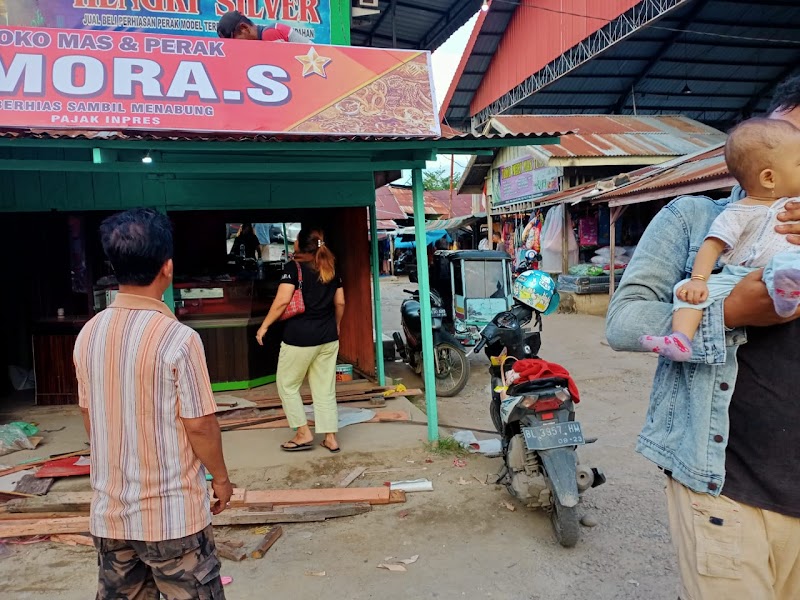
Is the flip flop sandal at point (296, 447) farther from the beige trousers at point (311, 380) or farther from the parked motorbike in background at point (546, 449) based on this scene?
the parked motorbike in background at point (546, 449)

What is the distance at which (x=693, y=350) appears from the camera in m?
1.36

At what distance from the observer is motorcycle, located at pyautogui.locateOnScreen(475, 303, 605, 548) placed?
3303 mm

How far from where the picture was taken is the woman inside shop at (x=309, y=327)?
15.2 feet

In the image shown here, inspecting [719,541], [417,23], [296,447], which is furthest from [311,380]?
[417,23]

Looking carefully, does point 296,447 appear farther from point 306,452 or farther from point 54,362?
point 54,362

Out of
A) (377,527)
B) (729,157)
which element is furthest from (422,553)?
(729,157)

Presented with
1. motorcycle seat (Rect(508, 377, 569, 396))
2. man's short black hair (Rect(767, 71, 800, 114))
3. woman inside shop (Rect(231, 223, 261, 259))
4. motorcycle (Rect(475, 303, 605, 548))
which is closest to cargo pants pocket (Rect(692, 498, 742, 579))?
man's short black hair (Rect(767, 71, 800, 114))

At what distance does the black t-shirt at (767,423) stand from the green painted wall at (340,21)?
6403 mm

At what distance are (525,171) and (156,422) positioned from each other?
1668 cm

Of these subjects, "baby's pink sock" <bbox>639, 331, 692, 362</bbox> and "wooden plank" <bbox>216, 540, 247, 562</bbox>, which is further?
"wooden plank" <bbox>216, 540, 247, 562</bbox>

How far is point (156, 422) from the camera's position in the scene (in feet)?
6.10

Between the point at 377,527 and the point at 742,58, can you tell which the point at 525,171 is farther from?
the point at 377,527

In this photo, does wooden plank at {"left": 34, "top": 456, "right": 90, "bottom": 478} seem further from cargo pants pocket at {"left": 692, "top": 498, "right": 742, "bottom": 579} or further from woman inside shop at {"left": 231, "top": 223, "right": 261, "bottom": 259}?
cargo pants pocket at {"left": 692, "top": 498, "right": 742, "bottom": 579}

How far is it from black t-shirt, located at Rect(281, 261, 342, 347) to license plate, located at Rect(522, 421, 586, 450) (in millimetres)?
1913
